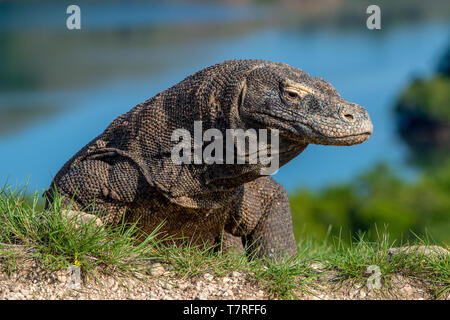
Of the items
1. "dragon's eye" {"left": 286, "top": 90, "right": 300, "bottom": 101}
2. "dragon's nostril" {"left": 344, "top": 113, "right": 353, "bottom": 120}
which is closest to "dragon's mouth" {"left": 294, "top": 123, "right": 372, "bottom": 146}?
"dragon's nostril" {"left": 344, "top": 113, "right": 353, "bottom": 120}

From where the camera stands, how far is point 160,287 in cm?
624

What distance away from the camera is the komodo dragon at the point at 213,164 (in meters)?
6.23

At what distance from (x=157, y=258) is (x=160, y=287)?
42 cm

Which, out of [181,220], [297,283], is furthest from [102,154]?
[297,283]

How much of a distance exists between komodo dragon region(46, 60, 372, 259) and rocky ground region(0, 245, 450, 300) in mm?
789

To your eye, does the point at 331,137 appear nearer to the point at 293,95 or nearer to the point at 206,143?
the point at 293,95

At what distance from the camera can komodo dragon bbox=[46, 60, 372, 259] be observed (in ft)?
20.5

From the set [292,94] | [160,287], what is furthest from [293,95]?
[160,287]

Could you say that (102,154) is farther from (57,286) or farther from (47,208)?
(57,286)

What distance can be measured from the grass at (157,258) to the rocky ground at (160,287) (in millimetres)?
60

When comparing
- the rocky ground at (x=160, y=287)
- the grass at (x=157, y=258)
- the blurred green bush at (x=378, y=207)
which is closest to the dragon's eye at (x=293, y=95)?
the grass at (x=157, y=258)

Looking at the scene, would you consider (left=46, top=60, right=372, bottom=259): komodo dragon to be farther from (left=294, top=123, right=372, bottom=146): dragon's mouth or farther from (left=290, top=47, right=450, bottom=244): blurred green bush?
(left=290, top=47, right=450, bottom=244): blurred green bush

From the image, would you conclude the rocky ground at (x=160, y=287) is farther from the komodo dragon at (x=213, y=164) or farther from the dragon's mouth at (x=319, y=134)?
the dragon's mouth at (x=319, y=134)

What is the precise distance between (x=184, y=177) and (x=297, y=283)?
59.9 inches
